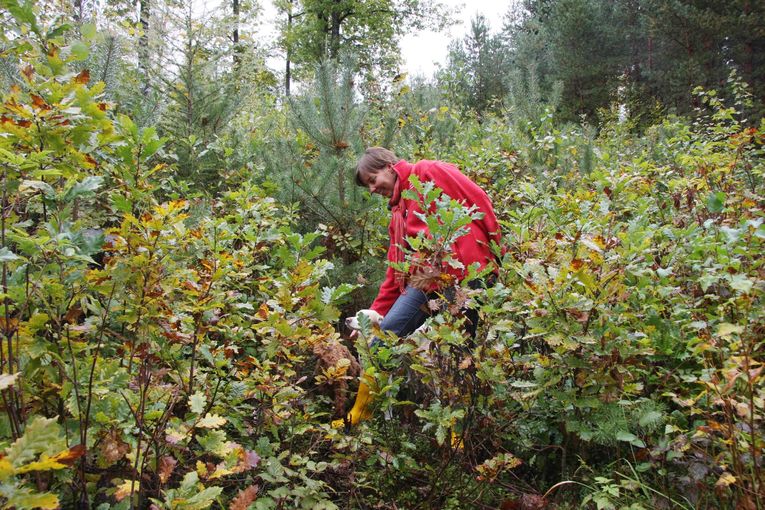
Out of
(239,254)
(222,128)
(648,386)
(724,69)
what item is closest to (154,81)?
(222,128)

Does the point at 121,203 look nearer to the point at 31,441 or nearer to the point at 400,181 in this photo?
the point at 31,441

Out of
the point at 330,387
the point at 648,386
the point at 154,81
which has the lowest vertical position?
the point at 330,387

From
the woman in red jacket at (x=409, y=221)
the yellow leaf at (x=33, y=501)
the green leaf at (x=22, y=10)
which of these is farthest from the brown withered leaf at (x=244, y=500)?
the green leaf at (x=22, y=10)

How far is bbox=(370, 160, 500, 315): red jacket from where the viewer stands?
2.49m

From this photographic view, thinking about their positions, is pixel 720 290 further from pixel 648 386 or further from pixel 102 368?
pixel 102 368

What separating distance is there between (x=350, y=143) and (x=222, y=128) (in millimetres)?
1736

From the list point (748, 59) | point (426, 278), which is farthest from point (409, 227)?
point (748, 59)

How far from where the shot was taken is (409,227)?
246cm

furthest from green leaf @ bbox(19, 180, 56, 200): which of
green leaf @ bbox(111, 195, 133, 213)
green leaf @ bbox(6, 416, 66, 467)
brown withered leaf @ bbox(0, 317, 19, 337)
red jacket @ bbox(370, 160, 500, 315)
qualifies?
red jacket @ bbox(370, 160, 500, 315)

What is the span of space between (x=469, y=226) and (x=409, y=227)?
12.2 inches

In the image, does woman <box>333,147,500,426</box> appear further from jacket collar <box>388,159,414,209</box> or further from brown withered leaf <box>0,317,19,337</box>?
brown withered leaf <box>0,317,19,337</box>

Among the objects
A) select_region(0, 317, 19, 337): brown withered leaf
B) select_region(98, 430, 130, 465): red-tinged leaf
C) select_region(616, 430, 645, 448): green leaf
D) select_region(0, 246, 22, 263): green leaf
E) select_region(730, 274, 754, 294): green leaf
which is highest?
select_region(0, 246, 22, 263): green leaf

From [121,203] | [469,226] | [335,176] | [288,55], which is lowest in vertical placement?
[469,226]

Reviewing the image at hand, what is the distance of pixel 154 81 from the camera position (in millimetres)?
4664
